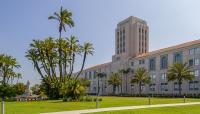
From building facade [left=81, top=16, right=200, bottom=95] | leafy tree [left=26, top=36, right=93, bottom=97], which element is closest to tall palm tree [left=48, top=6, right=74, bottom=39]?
leafy tree [left=26, top=36, right=93, bottom=97]

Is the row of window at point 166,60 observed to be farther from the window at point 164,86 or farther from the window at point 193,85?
the window at point 164,86

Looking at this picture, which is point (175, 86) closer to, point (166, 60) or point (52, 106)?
point (166, 60)

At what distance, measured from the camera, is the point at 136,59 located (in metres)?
124

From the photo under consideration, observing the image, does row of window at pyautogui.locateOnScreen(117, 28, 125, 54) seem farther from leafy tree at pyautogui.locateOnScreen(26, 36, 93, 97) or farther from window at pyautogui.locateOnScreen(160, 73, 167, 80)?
leafy tree at pyautogui.locateOnScreen(26, 36, 93, 97)

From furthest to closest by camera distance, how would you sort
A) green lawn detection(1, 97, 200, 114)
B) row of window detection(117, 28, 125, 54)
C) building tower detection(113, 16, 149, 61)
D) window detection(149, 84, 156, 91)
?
row of window detection(117, 28, 125, 54) < building tower detection(113, 16, 149, 61) < window detection(149, 84, 156, 91) < green lawn detection(1, 97, 200, 114)

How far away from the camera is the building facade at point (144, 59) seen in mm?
94244

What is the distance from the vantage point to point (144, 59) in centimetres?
11794

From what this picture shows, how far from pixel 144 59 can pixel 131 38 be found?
51.9 ft

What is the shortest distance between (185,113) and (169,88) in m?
80.1

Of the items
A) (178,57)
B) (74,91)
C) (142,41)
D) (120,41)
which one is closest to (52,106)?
(74,91)

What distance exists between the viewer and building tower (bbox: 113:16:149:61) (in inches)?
5138

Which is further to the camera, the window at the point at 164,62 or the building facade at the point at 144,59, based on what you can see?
the window at the point at 164,62

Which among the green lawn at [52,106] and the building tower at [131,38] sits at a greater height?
the building tower at [131,38]

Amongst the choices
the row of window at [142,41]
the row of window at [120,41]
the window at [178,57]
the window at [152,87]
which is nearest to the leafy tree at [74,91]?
the window at [178,57]
